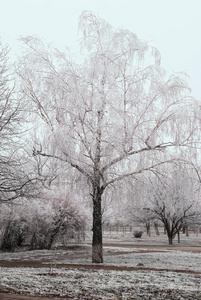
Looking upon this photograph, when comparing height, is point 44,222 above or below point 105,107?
below

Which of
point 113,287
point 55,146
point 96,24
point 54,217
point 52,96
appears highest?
point 96,24

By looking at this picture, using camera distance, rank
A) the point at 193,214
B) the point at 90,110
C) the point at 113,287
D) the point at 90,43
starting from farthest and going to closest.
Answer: the point at 193,214 < the point at 90,43 < the point at 90,110 < the point at 113,287

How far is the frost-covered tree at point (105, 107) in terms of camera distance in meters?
12.1

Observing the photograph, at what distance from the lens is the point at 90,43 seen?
13547 millimetres

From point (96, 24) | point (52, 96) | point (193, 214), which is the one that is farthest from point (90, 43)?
point (193, 214)

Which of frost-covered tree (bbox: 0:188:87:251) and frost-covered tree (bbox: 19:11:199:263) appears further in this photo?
frost-covered tree (bbox: 0:188:87:251)

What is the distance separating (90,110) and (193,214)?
22.6 meters

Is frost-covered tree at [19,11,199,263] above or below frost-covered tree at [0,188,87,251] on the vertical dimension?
above

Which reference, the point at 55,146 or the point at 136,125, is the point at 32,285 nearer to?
the point at 55,146

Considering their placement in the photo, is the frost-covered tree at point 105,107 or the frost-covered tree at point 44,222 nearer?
the frost-covered tree at point 105,107

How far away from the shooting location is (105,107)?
12.6 metres

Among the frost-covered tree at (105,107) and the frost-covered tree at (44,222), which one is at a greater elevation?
the frost-covered tree at (105,107)

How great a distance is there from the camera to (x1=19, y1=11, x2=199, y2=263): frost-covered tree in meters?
12.1

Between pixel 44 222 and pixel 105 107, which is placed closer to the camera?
pixel 105 107
